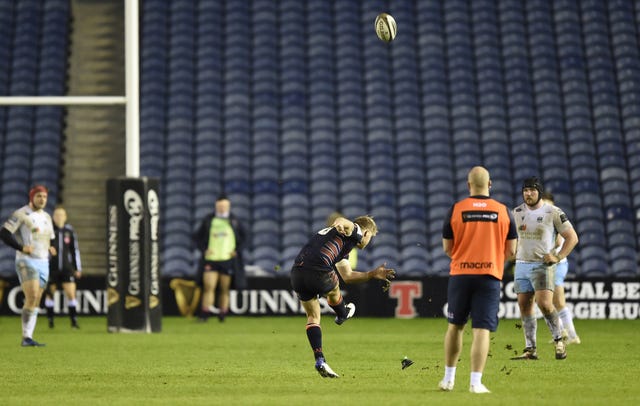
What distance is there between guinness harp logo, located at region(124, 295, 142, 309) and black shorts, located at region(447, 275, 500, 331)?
26.5ft

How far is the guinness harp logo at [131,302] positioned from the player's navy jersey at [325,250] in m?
6.25

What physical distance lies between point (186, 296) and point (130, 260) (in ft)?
14.1

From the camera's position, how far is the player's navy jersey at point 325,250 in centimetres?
986

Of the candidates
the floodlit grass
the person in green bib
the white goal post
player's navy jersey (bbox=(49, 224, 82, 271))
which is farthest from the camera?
the person in green bib

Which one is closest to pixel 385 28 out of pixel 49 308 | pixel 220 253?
pixel 220 253

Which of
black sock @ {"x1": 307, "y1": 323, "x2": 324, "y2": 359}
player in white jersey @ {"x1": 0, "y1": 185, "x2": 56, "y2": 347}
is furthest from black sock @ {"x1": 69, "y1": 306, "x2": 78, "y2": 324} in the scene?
black sock @ {"x1": 307, "y1": 323, "x2": 324, "y2": 359}

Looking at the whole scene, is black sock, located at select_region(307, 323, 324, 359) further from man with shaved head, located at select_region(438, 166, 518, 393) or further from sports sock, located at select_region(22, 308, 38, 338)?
sports sock, located at select_region(22, 308, 38, 338)

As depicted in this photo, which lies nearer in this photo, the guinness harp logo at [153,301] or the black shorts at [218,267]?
the guinness harp logo at [153,301]

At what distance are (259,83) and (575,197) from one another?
21.9 ft

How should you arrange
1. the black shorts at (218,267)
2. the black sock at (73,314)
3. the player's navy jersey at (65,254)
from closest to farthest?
the black sock at (73,314), the player's navy jersey at (65,254), the black shorts at (218,267)

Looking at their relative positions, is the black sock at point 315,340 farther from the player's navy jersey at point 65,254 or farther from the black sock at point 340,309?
the player's navy jersey at point 65,254

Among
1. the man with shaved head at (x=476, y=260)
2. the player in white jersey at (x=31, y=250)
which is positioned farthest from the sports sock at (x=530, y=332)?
the player in white jersey at (x=31, y=250)

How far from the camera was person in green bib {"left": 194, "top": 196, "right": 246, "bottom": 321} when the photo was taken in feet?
61.4

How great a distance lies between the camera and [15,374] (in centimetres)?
1012
